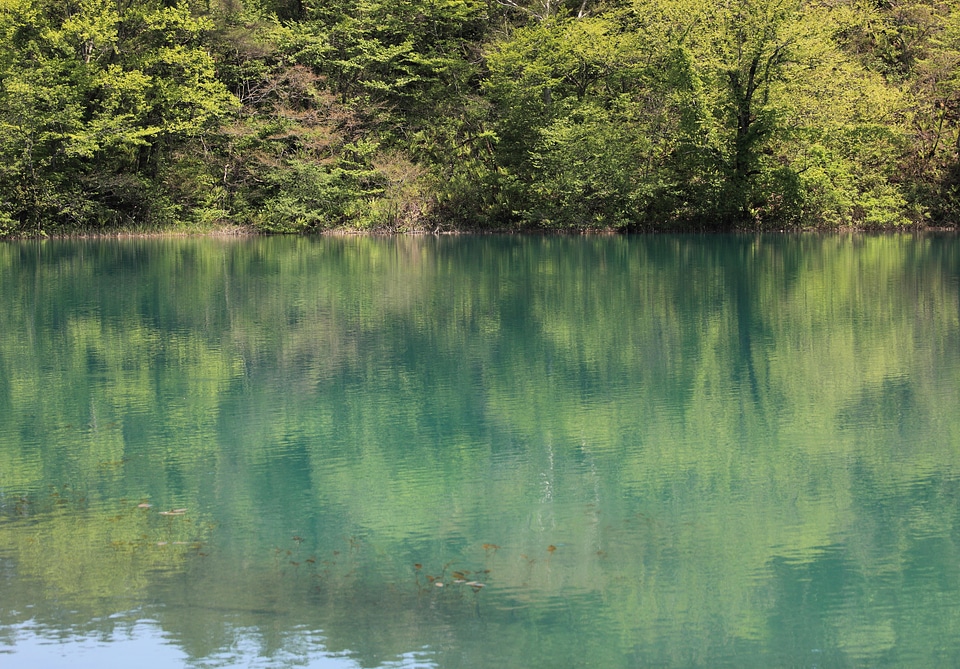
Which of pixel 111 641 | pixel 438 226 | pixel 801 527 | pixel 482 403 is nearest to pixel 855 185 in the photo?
pixel 438 226

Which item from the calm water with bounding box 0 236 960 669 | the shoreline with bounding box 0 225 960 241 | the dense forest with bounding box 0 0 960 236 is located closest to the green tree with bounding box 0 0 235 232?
the dense forest with bounding box 0 0 960 236

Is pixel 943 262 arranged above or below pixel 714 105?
below

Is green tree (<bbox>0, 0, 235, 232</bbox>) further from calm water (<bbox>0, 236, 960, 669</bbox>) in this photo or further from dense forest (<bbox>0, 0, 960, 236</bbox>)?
calm water (<bbox>0, 236, 960, 669</bbox>)

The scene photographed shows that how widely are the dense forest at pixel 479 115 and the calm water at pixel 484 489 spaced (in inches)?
809

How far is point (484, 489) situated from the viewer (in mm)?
6863

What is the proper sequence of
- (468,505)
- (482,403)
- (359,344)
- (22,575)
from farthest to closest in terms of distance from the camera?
1. (359,344)
2. (482,403)
3. (468,505)
4. (22,575)

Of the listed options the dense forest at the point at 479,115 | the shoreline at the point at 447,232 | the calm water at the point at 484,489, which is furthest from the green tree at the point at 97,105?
the calm water at the point at 484,489

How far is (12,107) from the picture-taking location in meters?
35.3

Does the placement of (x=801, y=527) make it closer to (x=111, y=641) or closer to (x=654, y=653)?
(x=654, y=653)

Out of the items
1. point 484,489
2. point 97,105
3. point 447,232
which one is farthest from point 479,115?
point 484,489

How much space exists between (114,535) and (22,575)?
0.68 metres

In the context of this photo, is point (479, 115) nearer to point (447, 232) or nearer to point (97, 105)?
point (447, 232)

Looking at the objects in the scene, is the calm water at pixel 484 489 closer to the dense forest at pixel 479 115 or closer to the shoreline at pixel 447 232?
the dense forest at pixel 479 115

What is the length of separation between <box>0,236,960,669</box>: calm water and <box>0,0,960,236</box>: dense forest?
20545 mm
